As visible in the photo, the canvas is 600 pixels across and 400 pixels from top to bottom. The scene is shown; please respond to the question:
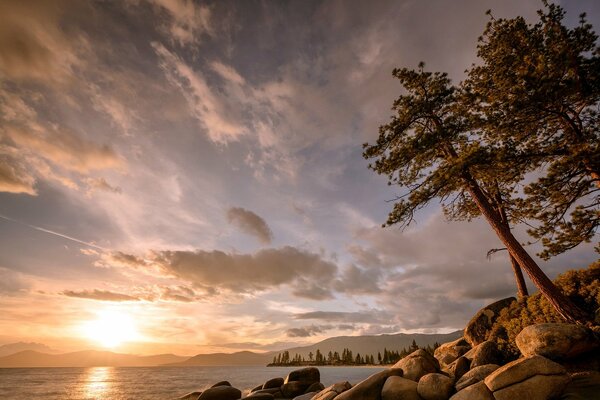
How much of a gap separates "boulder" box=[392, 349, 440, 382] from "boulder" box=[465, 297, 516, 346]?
7431mm

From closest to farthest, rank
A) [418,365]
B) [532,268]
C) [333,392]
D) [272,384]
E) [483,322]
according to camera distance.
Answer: [418,365], [333,392], [532,268], [483,322], [272,384]

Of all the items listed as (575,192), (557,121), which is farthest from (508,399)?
(557,121)

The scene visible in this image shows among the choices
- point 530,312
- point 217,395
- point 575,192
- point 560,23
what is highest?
point 560,23

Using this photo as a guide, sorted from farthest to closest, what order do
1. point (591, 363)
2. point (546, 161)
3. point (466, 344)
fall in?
point (466, 344), point (546, 161), point (591, 363)

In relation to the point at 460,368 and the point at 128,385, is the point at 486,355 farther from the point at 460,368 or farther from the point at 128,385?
the point at 128,385

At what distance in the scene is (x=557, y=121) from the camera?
13883 millimetres

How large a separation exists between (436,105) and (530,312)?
12.3 meters

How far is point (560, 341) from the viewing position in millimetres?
9328

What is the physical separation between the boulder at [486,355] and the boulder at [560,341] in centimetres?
229

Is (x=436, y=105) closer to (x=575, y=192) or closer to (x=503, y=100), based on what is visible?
(x=503, y=100)

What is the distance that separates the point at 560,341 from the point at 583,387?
5.61 feet

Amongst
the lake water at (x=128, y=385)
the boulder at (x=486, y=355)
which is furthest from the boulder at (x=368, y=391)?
the lake water at (x=128, y=385)

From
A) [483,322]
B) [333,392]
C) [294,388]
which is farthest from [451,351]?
[294,388]

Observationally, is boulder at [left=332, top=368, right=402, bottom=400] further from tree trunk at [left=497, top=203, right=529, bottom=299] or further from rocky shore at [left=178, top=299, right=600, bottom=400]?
tree trunk at [left=497, top=203, right=529, bottom=299]
